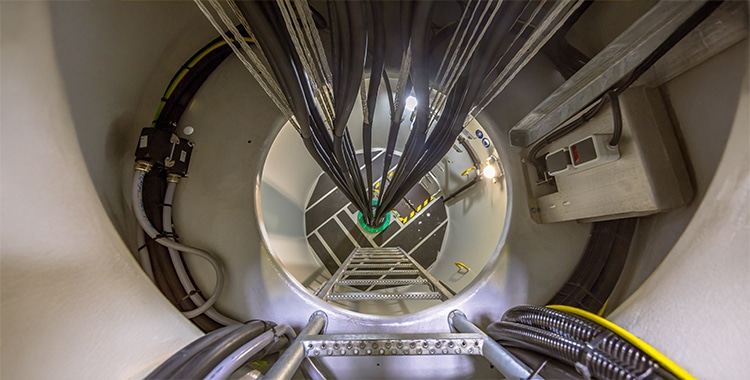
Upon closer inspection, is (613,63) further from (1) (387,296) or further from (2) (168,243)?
(2) (168,243)

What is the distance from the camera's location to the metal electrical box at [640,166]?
0.68 metres

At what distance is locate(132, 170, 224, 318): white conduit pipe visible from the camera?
0.87 meters

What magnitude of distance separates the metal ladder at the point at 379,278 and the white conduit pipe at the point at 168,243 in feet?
1.27

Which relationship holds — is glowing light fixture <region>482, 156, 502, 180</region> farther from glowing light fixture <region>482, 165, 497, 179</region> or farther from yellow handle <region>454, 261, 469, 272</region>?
yellow handle <region>454, 261, 469, 272</region>

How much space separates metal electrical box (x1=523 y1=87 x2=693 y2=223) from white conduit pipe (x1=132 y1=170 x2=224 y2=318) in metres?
1.22

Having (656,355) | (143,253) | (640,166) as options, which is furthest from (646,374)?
(143,253)

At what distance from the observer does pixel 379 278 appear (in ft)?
5.47

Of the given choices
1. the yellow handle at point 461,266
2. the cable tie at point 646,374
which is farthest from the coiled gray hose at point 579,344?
the yellow handle at point 461,266

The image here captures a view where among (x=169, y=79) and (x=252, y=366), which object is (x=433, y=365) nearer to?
(x=252, y=366)

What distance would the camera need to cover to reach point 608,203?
2.56 ft

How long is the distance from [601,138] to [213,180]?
123cm

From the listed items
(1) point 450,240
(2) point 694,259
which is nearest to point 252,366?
(2) point 694,259

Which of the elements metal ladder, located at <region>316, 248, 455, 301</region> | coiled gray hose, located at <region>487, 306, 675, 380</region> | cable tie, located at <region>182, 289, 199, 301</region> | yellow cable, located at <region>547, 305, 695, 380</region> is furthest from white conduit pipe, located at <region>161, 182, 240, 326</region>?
yellow cable, located at <region>547, 305, 695, 380</region>

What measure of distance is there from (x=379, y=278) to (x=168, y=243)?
3.58 ft
